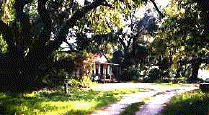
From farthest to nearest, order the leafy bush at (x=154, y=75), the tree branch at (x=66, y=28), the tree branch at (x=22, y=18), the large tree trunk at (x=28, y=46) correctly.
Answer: the leafy bush at (x=154, y=75)
the tree branch at (x=22, y=18)
the large tree trunk at (x=28, y=46)
the tree branch at (x=66, y=28)

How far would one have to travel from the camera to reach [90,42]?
177ft

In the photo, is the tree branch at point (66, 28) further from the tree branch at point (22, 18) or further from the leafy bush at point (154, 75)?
the leafy bush at point (154, 75)

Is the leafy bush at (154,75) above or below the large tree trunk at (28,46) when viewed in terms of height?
below

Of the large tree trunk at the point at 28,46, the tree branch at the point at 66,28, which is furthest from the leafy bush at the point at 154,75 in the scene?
the tree branch at the point at 66,28

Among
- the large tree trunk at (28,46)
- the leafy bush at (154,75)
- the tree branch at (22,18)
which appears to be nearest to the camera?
the large tree trunk at (28,46)

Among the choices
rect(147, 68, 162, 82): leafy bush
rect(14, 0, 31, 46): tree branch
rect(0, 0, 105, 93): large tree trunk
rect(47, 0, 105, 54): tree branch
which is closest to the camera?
rect(47, 0, 105, 54): tree branch

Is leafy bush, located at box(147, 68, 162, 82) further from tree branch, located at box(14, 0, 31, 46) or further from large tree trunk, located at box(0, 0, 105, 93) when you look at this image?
tree branch, located at box(14, 0, 31, 46)

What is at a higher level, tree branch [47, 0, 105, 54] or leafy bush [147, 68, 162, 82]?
tree branch [47, 0, 105, 54]

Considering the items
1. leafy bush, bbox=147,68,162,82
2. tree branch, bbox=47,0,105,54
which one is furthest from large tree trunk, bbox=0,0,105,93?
leafy bush, bbox=147,68,162,82

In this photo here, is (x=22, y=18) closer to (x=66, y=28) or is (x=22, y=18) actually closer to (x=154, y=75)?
(x=66, y=28)

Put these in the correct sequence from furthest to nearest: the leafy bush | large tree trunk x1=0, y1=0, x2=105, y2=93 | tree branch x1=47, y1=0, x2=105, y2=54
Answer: the leafy bush → large tree trunk x1=0, y1=0, x2=105, y2=93 → tree branch x1=47, y1=0, x2=105, y2=54

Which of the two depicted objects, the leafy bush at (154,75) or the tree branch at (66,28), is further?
the leafy bush at (154,75)

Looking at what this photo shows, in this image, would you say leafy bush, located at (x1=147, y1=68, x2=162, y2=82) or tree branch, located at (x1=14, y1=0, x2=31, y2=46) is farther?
leafy bush, located at (x1=147, y1=68, x2=162, y2=82)

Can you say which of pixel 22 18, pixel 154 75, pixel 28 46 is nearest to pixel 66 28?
pixel 28 46
